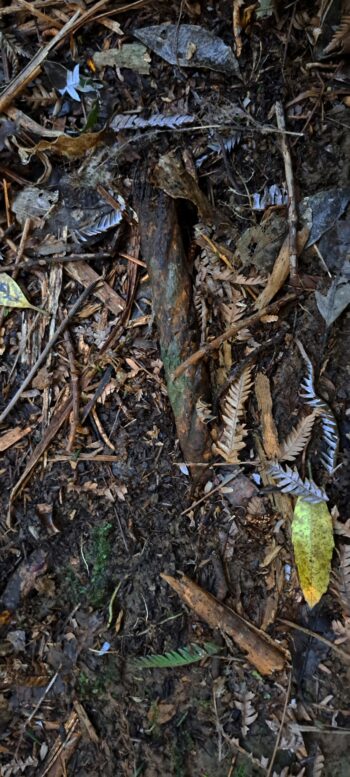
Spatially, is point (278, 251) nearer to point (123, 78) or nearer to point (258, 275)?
point (258, 275)

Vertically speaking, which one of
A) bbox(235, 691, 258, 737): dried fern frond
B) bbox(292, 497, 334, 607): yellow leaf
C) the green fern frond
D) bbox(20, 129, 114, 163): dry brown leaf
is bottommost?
bbox(235, 691, 258, 737): dried fern frond

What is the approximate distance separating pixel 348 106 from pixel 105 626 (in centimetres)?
195

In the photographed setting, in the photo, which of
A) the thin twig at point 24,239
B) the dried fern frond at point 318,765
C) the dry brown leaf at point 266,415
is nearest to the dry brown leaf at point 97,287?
the thin twig at point 24,239

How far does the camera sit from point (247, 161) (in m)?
1.95

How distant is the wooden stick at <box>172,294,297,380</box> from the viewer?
6.21 ft

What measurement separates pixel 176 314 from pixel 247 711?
1.35 m

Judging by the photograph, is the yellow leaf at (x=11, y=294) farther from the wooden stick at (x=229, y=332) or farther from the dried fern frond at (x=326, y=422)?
the dried fern frond at (x=326, y=422)

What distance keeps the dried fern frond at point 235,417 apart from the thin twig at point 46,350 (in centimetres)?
67

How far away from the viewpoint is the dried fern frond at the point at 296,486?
1840mm

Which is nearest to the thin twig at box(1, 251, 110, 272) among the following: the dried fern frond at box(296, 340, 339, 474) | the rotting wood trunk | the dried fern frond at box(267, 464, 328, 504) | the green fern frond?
the rotting wood trunk

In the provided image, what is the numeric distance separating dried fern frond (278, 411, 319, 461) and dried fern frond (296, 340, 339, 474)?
1.2 inches

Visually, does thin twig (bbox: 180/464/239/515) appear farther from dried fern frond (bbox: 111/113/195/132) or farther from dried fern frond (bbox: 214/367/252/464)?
dried fern frond (bbox: 111/113/195/132)

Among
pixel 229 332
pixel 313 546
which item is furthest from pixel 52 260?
pixel 313 546

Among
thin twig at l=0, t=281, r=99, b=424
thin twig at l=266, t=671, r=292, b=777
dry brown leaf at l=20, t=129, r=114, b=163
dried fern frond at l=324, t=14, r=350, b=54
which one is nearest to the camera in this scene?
dried fern frond at l=324, t=14, r=350, b=54
